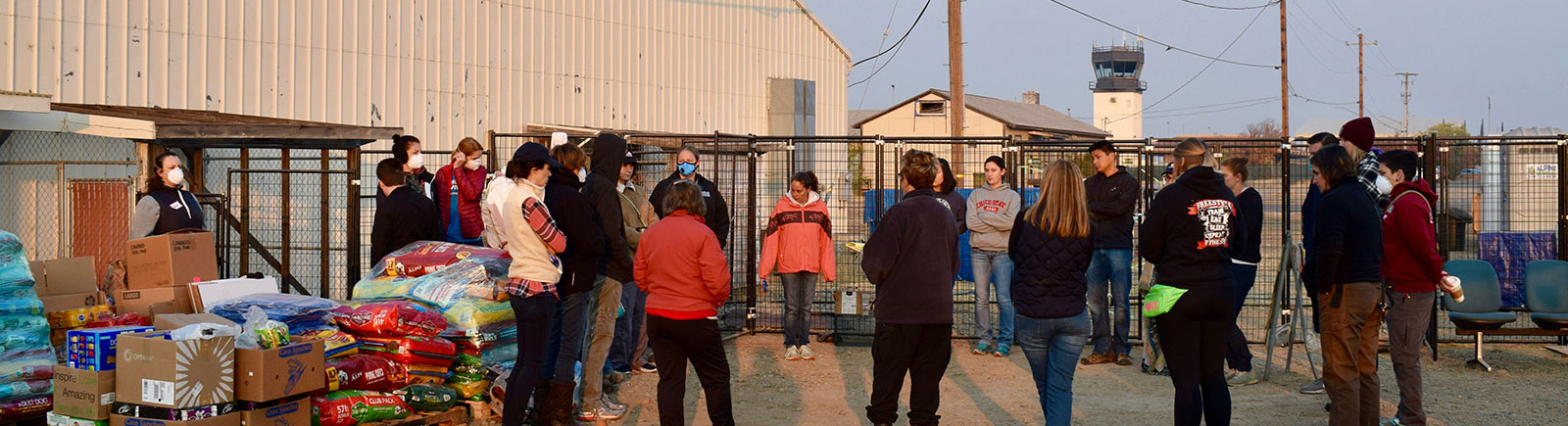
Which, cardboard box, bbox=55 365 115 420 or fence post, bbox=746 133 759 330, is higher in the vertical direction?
fence post, bbox=746 133 759 330

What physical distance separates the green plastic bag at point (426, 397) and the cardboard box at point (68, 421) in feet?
5.15

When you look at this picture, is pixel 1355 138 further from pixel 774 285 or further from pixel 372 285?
pixel 774 285

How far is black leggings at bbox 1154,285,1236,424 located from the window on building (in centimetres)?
4110

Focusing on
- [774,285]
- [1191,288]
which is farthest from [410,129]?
[1191,288]

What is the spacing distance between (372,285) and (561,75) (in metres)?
9.46

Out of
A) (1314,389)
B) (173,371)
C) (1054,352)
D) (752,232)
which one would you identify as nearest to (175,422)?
(173,371)

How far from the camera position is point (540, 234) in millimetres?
5863

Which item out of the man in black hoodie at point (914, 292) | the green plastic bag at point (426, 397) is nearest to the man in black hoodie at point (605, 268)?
the green plastic bag at point (426, 397)

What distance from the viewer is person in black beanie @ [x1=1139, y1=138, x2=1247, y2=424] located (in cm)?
538

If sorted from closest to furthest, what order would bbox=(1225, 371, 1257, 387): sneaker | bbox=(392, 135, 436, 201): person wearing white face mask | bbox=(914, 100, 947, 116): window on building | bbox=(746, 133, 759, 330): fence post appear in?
bbox=(392, 135, 436, 201): person wearing white face mask < bbox=(1225, 371, 1257, 387): sneaker < bbox=(746, 133, 759, 330): fence post < bbox=(914, 100, 947, 116): window on building

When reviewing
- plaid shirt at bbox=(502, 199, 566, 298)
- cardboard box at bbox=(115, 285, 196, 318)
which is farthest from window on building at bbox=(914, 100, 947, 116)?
plaid shirt at bbox=(502, 199, 566, 298)

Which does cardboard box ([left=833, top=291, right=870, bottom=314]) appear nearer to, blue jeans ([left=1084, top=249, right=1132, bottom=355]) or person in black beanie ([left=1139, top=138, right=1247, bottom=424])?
blue jeans ([left=1084, top=249, right=1132, bottom=355])

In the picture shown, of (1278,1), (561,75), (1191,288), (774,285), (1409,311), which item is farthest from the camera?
(1278,1)

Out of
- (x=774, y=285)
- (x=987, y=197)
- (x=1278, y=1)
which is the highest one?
(x=1278, y=1)
